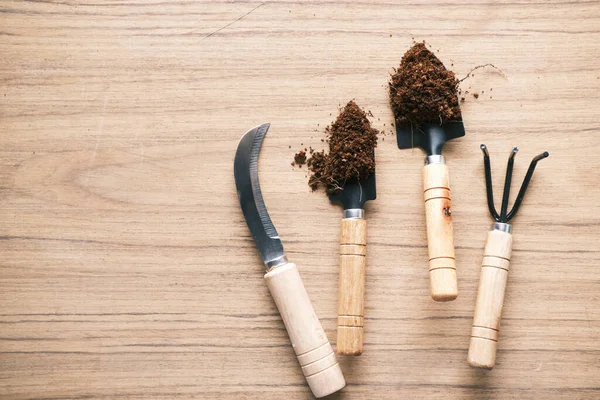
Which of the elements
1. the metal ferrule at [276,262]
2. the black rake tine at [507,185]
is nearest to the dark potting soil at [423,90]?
the black rake tine at [507,185]

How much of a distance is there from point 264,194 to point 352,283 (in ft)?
0.82

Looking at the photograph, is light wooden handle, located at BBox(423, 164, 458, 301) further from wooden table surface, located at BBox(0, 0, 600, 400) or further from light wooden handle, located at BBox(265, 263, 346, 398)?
light wooden handle, located at BBox(265, 263, 346, 398)

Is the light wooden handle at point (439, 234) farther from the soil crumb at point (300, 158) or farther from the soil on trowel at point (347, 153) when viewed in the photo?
the soil crumb at point (300, 158)

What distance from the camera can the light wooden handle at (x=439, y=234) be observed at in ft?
3.19

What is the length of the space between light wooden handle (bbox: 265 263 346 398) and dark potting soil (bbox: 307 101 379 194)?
7.5 inches

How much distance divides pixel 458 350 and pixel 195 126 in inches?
26.8

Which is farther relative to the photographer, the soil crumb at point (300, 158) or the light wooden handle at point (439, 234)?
the soil crumb at point (300, 158)

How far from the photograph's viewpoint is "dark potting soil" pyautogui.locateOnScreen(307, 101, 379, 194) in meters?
1.02

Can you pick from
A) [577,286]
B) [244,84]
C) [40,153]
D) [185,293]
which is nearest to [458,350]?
[577,286]

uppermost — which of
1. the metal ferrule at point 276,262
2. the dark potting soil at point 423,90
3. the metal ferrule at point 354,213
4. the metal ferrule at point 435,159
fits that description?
the dark potting soil at point 423,90

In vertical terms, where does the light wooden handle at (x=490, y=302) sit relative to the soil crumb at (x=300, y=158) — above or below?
below

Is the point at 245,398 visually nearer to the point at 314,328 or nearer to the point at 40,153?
the point at 314,328

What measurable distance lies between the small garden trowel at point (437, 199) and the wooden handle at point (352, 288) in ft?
0.42

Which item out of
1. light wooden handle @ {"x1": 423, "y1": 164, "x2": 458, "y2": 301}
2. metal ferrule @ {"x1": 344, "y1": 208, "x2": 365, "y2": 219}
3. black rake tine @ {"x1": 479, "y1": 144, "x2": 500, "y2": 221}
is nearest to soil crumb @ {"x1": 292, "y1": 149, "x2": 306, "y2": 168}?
metal ferrule @ {"x1": 344, "y1": 208, "x2": 365, "y2": 219}
